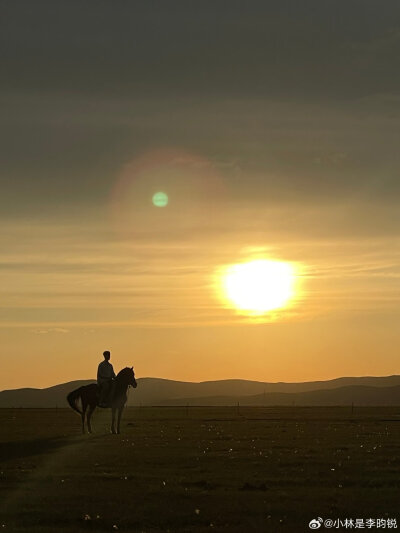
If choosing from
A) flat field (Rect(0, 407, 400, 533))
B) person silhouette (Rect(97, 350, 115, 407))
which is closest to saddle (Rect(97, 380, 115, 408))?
person silhouette (Rect(97, 350, 115, 407))

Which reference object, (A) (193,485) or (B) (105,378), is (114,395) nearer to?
(B) (105,378)

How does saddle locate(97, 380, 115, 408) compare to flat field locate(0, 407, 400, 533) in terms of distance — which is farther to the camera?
saddle locate(97, 380, 115, 408)

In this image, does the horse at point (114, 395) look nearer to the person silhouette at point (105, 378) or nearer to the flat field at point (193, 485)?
the person silhouette at point (105, 378)

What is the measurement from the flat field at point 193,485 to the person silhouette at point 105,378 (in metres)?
6.64

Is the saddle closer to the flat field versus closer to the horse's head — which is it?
the horse's head

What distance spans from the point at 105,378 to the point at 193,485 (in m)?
21.3

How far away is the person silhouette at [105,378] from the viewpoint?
4334 centimetres

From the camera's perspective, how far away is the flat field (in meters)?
17.9

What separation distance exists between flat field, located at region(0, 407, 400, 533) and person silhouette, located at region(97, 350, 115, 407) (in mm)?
6640

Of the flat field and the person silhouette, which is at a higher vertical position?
the person silhouette

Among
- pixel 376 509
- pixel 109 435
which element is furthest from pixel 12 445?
pixel 376 509

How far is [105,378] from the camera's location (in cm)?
4347

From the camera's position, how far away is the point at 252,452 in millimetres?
31953

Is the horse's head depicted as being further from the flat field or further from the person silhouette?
the flat field
